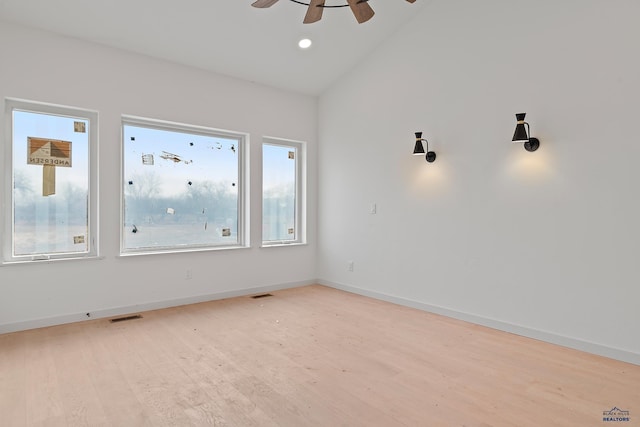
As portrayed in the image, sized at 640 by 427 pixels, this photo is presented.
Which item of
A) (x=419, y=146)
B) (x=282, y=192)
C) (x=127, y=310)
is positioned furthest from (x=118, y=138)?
(x=419, y=146)

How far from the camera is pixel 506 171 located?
3.64 m

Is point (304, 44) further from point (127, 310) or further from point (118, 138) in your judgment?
point (127, 310)

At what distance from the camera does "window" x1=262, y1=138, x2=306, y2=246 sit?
546 cm

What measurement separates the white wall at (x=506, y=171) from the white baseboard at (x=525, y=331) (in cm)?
1

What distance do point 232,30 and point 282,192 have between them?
2278 mm

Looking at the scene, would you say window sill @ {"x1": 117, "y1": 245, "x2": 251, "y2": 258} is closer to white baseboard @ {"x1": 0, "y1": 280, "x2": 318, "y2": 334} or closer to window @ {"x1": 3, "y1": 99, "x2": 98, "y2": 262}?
window @ {"x1": 3, "y1": 99, "x2": 98, "y2": 262}

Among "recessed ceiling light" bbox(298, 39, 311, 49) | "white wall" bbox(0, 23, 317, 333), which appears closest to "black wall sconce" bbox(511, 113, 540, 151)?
"recessed ceiling light" bbox(298, 39, 311, 49)

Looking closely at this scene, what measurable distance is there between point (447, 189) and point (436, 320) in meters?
1.40

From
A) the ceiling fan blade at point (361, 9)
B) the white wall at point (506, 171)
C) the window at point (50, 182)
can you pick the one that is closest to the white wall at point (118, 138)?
the window at point (50, 182)

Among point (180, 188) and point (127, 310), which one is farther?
point (180, 188)

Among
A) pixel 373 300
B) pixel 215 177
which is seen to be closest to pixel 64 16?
pixel 215 177

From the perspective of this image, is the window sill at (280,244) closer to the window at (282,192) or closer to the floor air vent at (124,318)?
the window at (282,192)

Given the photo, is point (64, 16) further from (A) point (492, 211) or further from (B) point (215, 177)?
(A) point (492, 211)

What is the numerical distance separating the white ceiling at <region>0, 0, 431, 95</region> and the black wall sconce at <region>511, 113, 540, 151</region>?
6.24 feet
